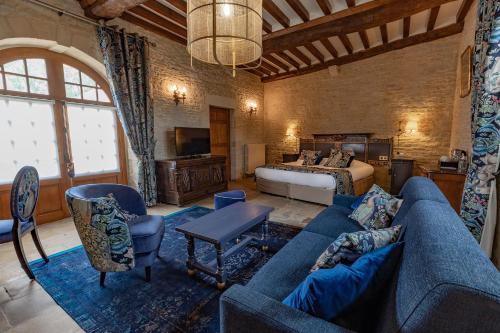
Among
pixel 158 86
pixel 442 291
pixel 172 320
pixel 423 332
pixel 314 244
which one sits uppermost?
pixel 158 86

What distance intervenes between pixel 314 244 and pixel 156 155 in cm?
369

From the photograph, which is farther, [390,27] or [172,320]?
[390,27]

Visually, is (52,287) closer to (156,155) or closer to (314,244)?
(314,244)

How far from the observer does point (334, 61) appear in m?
5.94

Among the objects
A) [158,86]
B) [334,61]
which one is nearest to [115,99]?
[158,86]

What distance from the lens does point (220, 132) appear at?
20.8 feet

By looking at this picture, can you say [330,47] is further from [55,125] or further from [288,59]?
[55,125]

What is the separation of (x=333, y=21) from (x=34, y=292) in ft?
17.5

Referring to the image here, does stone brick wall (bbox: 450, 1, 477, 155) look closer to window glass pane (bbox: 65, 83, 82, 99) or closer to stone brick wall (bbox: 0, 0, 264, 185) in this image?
Result: stone brick wall (bbox: 0, 0, 264, 185)

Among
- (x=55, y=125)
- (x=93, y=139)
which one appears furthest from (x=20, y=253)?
(x=93, y=139)

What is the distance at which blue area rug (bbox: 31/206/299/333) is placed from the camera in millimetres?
1603

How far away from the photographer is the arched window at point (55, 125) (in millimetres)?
3070

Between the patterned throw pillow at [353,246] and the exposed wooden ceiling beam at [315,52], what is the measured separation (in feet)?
16.1

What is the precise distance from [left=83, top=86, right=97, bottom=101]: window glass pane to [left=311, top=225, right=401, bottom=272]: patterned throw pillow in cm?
438
